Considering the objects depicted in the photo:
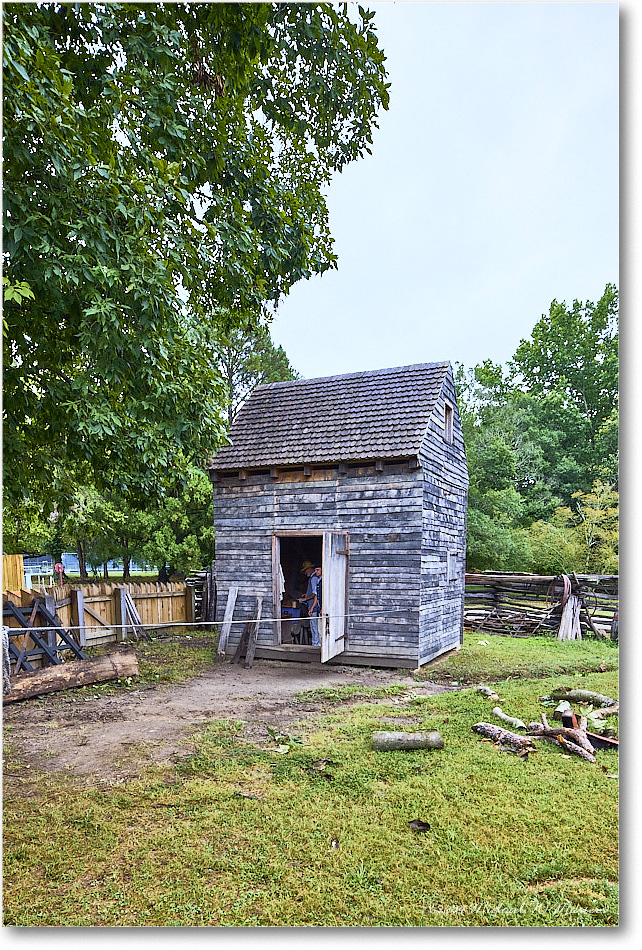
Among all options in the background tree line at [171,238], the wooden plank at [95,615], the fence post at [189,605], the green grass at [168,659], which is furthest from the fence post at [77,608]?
the background tree line at [171,238]

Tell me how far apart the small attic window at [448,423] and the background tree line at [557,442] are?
1.28m

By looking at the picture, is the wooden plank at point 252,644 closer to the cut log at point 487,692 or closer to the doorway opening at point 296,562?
the doorway opening at point 296,562

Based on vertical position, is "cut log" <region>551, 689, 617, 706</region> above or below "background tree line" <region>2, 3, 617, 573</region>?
below

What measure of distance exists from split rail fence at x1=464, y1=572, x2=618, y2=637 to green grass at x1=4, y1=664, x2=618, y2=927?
19.3ft

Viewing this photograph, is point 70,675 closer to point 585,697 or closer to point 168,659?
point 168,659

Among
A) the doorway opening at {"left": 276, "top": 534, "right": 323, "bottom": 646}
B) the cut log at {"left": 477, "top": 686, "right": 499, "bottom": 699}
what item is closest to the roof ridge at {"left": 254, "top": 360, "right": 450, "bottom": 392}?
the doorway opening at {"left": 276, "top": 534, "right": 323, "bottom": 646}

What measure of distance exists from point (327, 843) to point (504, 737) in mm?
2125

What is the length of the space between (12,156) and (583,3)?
316cm

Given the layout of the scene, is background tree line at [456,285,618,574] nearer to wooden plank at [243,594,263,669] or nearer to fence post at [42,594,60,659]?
wooden plank at [243,594,263,669]

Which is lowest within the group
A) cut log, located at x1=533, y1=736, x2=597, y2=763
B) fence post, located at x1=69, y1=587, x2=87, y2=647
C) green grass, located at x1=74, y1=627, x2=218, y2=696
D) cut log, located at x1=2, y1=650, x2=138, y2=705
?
green grass, located at x1=74, y1=627, x2=218, y2=696

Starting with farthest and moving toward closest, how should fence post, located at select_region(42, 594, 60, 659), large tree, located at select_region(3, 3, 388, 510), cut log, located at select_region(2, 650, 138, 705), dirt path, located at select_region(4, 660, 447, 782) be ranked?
fence post, located at select_region(42, 594, 60, 659)
cut log, located at select_region(2, 650, 138, 705)
dirt path, located at select_region(4, 660, 447, 782)
large tree, located at select_region(3, 3, 388, 510)

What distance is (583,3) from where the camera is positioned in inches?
118

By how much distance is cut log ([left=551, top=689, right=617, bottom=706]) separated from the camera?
17.0ft

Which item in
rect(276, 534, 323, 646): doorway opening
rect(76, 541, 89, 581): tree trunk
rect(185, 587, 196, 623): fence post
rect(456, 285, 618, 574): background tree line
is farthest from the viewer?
rect(185, 587, 196, 623): fence post
